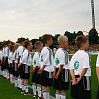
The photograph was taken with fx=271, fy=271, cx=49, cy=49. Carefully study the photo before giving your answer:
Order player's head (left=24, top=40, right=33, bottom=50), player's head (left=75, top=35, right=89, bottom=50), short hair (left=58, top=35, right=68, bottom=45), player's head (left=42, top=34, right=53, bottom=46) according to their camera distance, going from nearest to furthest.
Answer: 1. player's head (left=75, top=35, right=89, bottom=50)
2. short hair (left=58, top=35, right=68, bottom=45)
3. player's head (left=42, top=34, right=53, bottom=46)
4. player's head (left=24, top=40, right=33, bottom=50)

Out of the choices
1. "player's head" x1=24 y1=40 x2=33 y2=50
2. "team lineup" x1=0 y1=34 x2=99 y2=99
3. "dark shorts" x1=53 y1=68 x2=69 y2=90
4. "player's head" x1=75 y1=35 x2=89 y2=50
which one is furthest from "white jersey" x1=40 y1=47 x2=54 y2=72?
"player's head" x1=75 y1=35 x2=89 y2=50

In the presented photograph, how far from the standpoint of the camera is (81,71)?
580cm

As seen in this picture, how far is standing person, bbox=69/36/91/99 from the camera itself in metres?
5.69

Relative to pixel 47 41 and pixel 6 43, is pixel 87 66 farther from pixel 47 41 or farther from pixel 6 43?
pixel 6 43

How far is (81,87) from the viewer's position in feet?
18.9

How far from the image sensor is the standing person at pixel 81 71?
569 centimetres

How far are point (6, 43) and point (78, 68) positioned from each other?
9347 millimetres

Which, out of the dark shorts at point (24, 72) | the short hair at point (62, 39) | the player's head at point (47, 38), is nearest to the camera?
the short hair at point (62, 39)

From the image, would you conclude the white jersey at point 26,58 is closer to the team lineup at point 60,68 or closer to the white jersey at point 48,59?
the team lineup at point 60,68

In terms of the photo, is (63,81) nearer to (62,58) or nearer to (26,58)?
(62,58)

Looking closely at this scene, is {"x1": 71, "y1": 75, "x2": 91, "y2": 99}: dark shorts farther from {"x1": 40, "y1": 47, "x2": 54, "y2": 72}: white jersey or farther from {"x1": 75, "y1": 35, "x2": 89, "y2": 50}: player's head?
{"x1": 40, "y1": 47, "x2": 54, "y2": 72}: white jersey

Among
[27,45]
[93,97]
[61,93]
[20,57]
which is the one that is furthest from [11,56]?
[61,93]

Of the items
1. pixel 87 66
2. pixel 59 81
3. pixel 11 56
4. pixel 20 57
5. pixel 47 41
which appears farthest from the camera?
pixel 11 56

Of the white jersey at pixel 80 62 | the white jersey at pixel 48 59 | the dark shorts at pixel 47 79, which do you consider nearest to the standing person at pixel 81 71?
the white jersey at pixel 80 62
